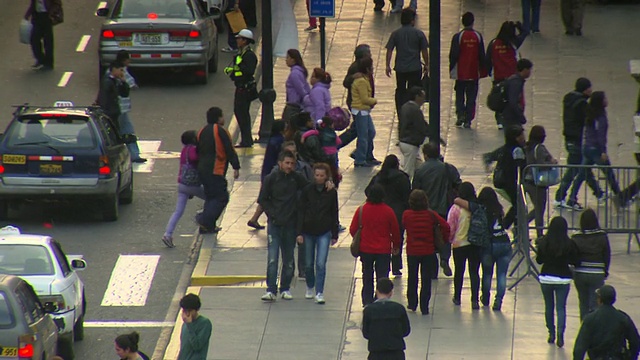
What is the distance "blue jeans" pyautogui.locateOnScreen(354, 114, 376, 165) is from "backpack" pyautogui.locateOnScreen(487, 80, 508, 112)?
1.80 m

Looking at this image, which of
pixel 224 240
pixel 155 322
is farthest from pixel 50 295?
pixel 224 240

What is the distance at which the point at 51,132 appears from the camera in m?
20.2

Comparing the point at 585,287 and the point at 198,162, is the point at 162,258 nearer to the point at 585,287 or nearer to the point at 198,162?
the point at 198,162

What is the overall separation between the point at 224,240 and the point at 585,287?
5.81 meters

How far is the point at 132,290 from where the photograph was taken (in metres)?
18.0

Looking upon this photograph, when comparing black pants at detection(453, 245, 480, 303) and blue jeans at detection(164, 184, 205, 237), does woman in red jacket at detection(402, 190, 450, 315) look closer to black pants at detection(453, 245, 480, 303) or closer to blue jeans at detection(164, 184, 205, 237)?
black pants at detection(453, 245, 480, 303)

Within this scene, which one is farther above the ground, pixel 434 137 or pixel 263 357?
pixel 434 137

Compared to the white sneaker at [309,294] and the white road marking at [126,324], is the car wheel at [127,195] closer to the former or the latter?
the white road marking at [126,324]

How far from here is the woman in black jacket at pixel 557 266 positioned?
15.0m

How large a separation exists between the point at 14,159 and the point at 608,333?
9.50 metres

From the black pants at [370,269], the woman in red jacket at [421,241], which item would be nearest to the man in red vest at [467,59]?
the woman in red jacket at [421,241]

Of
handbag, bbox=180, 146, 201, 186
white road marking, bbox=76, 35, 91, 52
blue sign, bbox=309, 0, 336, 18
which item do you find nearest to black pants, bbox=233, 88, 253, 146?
blue sign, bbox=309, 0, 336, 18

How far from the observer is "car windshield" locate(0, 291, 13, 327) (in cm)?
1351

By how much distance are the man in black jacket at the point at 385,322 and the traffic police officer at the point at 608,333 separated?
1.61m
